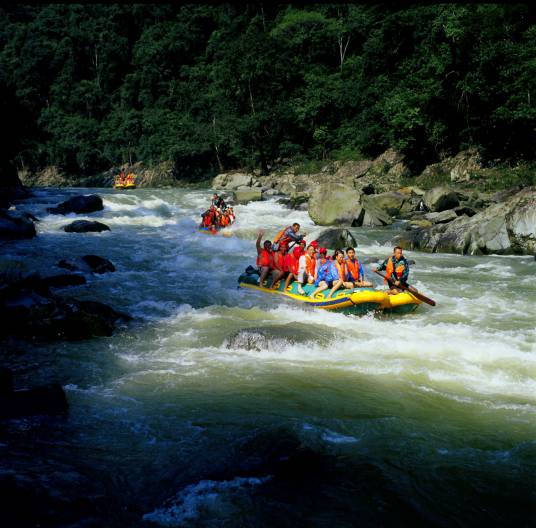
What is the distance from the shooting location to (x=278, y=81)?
124 feet

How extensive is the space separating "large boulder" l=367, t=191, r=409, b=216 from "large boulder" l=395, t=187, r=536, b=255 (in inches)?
Answer: 208

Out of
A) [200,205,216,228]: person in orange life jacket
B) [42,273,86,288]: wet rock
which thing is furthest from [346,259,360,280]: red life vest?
[200,205,216,228]: person in orange life jacket

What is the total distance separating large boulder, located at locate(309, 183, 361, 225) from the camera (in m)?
18.4

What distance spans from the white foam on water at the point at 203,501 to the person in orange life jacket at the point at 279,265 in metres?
6.33

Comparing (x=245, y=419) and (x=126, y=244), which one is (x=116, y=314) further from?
(x=126, y=244)

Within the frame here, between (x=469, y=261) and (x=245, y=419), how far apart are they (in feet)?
31.7

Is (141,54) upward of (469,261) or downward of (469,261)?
upward

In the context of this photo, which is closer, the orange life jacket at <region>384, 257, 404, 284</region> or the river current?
the river current

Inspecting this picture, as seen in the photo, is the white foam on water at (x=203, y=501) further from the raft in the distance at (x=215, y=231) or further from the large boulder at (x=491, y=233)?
the raft in the distance at (x=215, y=231)

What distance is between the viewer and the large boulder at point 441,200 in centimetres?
1847

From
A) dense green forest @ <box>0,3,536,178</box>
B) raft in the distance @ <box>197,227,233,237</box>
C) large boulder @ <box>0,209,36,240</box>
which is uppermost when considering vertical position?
dense green forest @ <box>0,3,536,178</box>

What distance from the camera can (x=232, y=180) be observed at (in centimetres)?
3650

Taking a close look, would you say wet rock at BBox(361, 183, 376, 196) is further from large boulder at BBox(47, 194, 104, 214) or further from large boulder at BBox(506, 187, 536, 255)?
large boulder at BBox(47, 194, 104, 214)

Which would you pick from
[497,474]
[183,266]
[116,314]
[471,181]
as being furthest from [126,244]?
[471,181]
